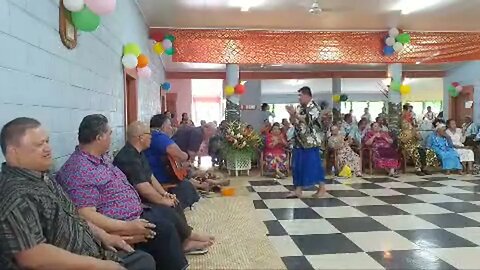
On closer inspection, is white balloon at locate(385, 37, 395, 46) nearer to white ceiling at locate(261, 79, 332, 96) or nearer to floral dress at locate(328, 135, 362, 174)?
floral dress at locate(328, 135, 362, 174)

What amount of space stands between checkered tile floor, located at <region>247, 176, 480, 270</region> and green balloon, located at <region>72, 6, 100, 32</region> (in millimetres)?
1921

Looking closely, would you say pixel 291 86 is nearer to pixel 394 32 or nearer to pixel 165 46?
pixel 394 32

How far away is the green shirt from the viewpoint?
1.42 m

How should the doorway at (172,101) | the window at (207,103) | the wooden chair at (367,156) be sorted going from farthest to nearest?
the window at (207,103) < the doorway at (172,101) < the wooden chair at (367,156)

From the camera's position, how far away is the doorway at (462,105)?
37.5ft

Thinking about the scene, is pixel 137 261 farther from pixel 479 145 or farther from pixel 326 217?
pixel 479 145

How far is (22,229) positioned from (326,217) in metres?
3.21

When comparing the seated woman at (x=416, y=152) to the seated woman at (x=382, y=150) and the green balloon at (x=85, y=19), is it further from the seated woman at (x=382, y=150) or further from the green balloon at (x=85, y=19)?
the green balloon at (x=85, y=19)

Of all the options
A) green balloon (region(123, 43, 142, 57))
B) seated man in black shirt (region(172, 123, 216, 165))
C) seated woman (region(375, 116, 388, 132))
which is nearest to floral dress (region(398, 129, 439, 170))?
seated woman (region(375, 116, 388, 132))

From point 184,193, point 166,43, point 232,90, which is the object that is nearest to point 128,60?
point 184,193

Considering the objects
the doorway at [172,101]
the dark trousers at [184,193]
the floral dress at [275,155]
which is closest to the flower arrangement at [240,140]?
the floral dress at [275,155]

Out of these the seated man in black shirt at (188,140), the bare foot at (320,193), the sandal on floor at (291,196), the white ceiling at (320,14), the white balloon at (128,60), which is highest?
the white ceiling at (320,14)

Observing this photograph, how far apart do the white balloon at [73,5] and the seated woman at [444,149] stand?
252 inches

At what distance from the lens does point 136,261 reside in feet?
6.67
